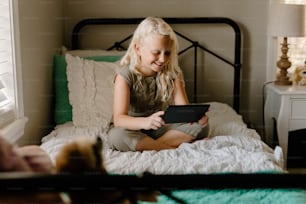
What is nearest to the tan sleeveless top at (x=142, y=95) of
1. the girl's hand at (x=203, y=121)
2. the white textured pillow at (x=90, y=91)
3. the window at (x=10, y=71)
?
the girl's hand at (x=203, y=121)

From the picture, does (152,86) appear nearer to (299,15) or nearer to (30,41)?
(30,41)

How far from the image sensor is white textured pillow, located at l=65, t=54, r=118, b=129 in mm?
2260

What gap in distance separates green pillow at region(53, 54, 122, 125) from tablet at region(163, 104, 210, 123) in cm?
75

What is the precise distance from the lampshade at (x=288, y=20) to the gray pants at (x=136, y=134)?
2.78ft

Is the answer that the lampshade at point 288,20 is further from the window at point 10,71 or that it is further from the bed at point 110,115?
the window at point 10,71

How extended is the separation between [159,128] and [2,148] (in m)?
1.23

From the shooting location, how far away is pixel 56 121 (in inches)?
93.7

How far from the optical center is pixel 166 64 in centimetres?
194

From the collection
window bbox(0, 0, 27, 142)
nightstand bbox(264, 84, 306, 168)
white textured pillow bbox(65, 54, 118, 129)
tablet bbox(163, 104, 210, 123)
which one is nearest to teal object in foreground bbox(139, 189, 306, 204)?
tablet bbox(163, 104, 210, 123)

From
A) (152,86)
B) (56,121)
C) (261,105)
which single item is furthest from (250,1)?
(56,121)

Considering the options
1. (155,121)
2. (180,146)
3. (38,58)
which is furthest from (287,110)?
(38,58)

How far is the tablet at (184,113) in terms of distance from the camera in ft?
5.66

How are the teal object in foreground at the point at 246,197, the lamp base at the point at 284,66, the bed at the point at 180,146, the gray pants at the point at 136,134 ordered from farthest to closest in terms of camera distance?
the lamp base at the point at 284,66, the gray pants at the point at 136,134, the teal object in foreground at the point at 246,197, the bed at the point at 180,146

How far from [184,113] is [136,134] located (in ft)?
0.71
